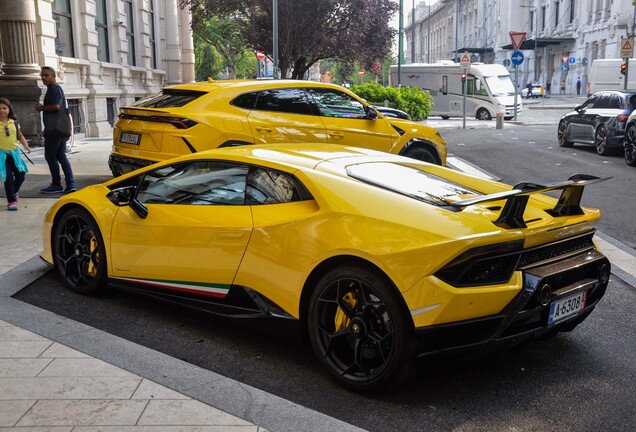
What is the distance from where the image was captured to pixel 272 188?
4484mm

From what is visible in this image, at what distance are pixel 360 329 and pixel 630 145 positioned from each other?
41.6 ft

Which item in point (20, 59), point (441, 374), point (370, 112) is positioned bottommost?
point (441, 374)

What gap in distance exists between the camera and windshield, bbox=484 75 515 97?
34.5 m

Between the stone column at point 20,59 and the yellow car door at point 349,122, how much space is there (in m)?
8.87

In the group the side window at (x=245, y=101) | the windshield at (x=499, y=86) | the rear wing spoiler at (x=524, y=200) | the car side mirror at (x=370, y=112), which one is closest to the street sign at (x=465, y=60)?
the windshield at (x=499, y=86)

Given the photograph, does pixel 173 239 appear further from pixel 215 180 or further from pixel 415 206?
pixel 415 206

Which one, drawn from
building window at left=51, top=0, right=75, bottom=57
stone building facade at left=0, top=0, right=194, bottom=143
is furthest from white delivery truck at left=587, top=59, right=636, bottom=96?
building window at left=51, top=0, right=75, bottom=57

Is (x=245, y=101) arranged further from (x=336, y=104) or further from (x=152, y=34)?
(x=152, y=34)

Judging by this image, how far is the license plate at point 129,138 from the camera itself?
9328mm

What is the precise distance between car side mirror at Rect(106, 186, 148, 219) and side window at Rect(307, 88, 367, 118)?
531 cm

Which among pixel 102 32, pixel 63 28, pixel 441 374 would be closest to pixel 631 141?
pixel 441 374

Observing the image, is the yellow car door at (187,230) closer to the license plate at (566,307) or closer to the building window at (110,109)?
the license plate at (566,307)

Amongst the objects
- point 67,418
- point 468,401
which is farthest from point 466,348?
point 67,418

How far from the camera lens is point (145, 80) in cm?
2791
